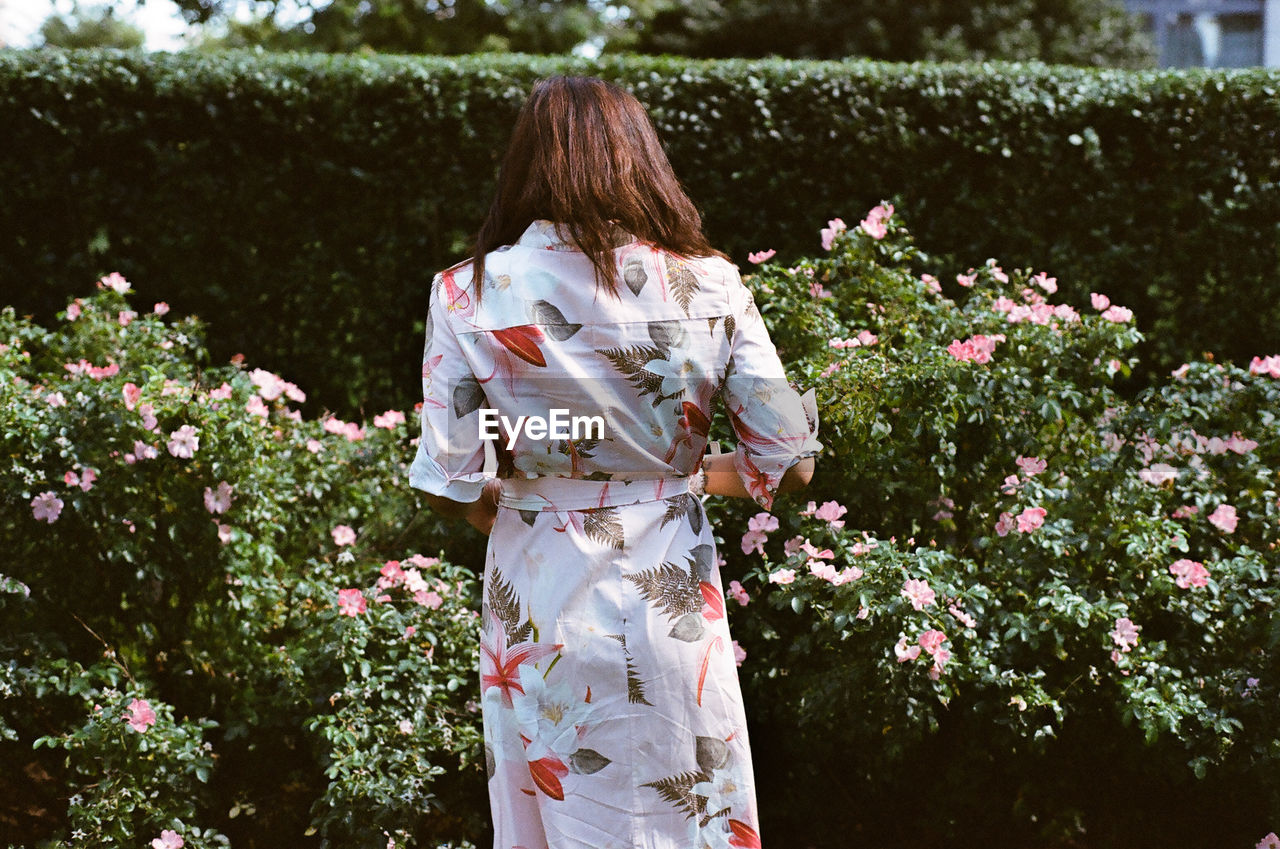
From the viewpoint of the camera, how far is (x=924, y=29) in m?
14.9

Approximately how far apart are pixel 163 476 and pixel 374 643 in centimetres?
77

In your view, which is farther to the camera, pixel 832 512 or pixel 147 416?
pixel 147 416

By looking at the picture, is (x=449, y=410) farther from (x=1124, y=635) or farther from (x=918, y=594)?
(x=1124, y=635)

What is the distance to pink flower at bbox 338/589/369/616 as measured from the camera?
2846 mm

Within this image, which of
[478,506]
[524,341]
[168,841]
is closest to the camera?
[524,341]

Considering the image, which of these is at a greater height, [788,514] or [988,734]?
[788,514]

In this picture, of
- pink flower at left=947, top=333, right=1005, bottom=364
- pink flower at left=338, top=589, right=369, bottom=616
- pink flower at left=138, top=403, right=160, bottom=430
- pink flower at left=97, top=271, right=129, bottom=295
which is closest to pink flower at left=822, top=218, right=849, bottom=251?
pink flower at left=947, top=333, right=1005, bottom=364

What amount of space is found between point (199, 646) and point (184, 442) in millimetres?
616

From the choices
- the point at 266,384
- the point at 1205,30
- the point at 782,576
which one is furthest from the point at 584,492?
the point at 1205,30

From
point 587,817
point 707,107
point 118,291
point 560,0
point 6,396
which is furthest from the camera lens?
point 560,0

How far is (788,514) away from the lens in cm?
278

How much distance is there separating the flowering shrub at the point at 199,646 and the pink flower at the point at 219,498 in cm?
1

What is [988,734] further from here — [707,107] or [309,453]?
[707,107]

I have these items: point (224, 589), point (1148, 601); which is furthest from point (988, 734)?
point (224, 589)
